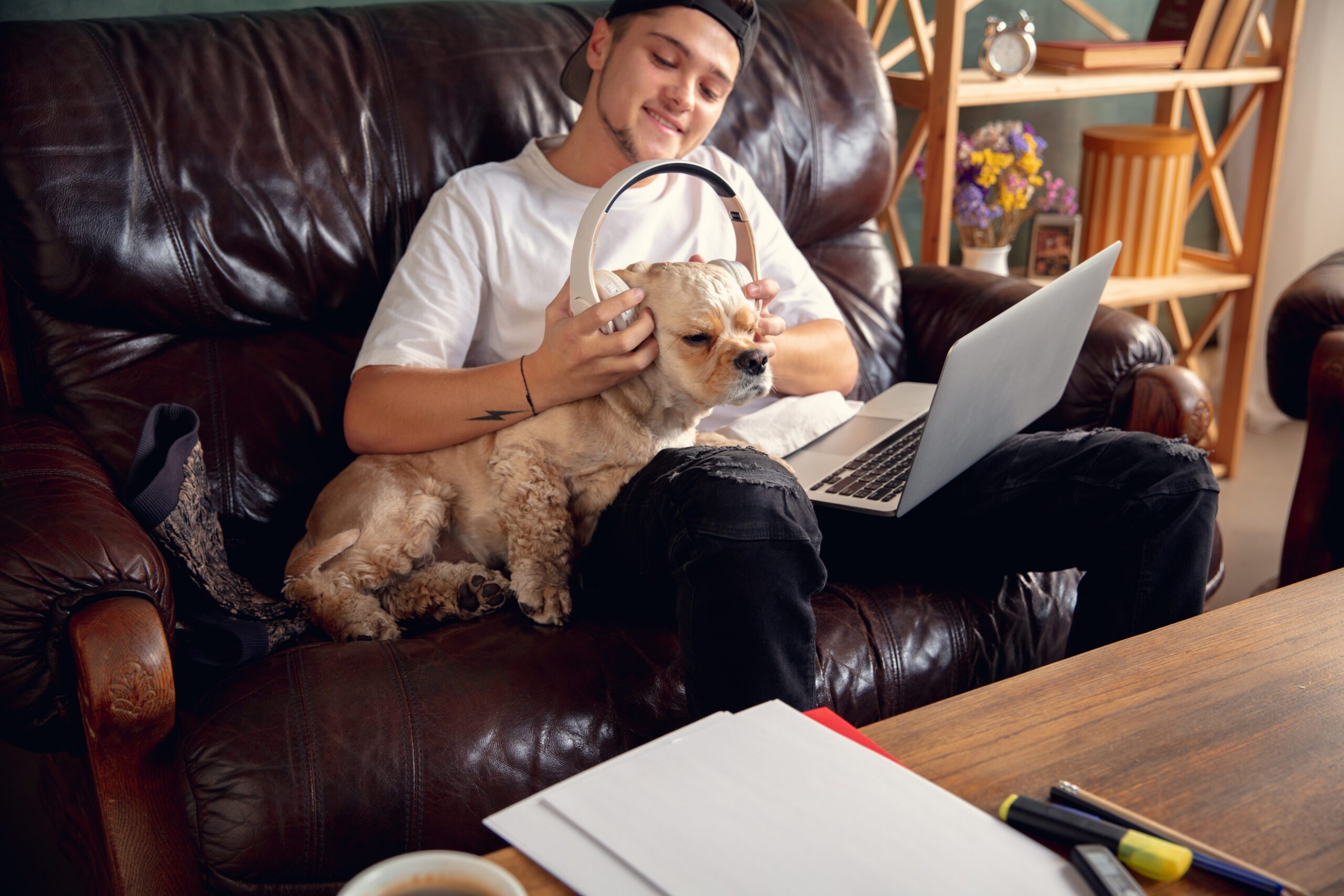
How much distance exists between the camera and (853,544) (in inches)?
63.9

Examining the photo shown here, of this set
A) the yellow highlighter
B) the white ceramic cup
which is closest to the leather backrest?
the white ceramic cup

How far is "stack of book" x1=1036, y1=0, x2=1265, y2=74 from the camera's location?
283cm

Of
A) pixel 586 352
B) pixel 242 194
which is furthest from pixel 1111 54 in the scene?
pixel 242 194

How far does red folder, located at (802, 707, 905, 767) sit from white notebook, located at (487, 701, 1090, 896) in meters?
0.04

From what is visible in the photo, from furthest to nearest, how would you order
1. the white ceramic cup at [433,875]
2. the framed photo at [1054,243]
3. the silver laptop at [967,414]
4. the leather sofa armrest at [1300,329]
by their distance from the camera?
the framed photo at [1054,243], the leather sofa armrest at [1300,329], the silver laptop at [967,414], the white ceramic cup at [433,875]

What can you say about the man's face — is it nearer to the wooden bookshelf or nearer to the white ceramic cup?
the wooden bookshelf

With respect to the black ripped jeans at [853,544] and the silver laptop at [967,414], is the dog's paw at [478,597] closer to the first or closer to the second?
the black ripped jeans at [853,544]

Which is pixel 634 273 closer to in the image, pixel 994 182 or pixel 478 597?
pixel 478 597

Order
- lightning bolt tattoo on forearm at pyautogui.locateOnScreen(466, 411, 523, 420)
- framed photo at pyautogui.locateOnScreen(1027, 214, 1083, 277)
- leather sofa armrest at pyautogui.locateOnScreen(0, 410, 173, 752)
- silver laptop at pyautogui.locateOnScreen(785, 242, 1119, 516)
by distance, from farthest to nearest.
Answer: framed photo at pyautogui.locateOnScreen(1027, 214, 1083, 277) → lightning bolt tattoo on forearm at pyautogui.locateOnScreen(466, 411, 523, 420) → silver laptop at pyautogui.locateOnScreen(785, 242, 1119, 516) → leather sofa armrest at pyautogui.locateOnScreen(0, 410, 173, 752)

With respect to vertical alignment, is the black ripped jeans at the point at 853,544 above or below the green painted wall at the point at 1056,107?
below

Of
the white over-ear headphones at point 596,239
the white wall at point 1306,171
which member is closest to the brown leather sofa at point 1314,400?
the white over-ear headphones at point 596,239

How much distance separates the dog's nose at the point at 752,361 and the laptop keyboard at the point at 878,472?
29 centimetres

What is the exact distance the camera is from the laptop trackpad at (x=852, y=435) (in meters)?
1.75

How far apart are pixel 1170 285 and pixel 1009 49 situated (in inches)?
35.9
